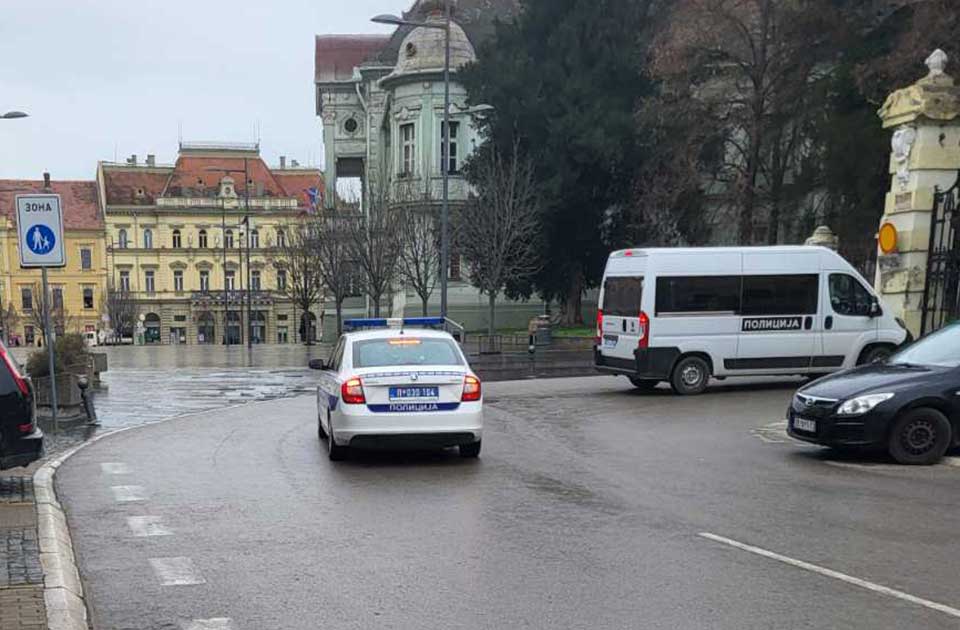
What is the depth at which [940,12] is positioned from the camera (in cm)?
2750

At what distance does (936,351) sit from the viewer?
11414 mm

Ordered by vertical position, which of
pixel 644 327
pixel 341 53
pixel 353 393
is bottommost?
pixel 353 393

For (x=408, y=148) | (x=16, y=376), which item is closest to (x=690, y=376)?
(x=16, y=376)

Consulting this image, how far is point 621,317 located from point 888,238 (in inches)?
221

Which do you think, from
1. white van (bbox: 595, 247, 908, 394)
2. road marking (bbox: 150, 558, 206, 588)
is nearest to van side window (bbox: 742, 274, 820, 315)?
white van (bbox: 595, 247, 908, 394)

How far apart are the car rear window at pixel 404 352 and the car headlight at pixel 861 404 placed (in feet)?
14.4

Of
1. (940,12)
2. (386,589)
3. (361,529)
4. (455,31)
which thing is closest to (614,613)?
(386,589)

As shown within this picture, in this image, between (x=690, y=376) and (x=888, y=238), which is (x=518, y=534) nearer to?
(x=690, y=376)

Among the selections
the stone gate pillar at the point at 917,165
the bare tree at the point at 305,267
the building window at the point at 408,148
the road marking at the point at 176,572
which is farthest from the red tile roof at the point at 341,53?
the road marking at the point at 176,572

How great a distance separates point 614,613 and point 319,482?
5001 millimetres

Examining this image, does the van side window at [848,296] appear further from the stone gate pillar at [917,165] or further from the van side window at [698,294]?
the van side window at [698,294]

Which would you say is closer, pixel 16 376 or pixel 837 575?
pixel 837 575

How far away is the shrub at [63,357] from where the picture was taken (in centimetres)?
1727

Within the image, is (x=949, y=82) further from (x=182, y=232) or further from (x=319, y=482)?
(x=182, y=232)
